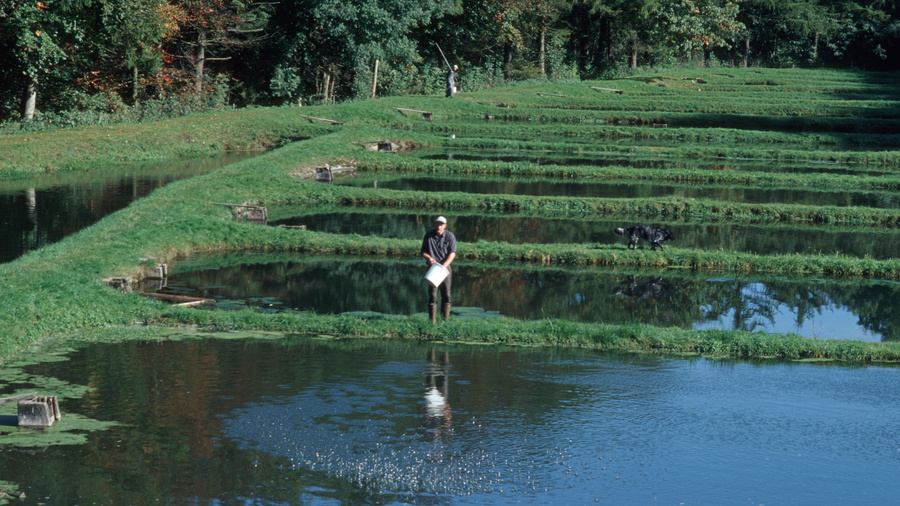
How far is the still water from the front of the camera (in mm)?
8133

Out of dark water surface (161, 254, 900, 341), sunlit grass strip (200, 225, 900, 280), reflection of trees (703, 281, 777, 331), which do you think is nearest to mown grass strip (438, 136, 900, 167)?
sunlit grass strip (200, 225, 900, 280)

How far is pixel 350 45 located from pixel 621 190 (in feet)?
81.0

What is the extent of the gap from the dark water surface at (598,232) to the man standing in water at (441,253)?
7.02 metres

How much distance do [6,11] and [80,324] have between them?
2568cm

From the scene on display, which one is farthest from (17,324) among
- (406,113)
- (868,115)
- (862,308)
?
(868,115)

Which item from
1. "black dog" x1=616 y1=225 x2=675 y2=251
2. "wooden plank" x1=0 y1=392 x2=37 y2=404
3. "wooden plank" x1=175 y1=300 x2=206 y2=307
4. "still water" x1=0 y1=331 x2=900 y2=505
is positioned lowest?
"still water" x1=0 y1=331 x2=900 y2=505

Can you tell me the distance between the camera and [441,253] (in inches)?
555

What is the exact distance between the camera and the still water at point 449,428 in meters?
8.13

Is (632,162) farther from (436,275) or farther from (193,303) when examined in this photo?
(193,303)

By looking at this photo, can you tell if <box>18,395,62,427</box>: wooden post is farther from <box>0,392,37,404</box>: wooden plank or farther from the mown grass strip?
the mown grass strip

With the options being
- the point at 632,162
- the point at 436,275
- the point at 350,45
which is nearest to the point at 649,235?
the point at 436,275

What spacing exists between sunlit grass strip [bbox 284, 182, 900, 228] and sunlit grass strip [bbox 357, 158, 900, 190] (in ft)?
16.8

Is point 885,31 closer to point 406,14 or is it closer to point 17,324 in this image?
point 406,14

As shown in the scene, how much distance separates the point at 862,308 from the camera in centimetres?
1627
